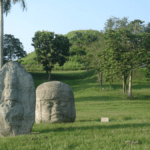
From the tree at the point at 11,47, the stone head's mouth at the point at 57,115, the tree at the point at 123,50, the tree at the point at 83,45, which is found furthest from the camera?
the tree at the point at 11,47

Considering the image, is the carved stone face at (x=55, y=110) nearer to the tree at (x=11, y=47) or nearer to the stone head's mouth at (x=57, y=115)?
the stone head's mouth at (x=57, y=115)

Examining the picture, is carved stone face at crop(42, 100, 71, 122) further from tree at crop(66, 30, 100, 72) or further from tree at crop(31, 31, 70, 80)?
tree at crop(31, 31, 70, 80)

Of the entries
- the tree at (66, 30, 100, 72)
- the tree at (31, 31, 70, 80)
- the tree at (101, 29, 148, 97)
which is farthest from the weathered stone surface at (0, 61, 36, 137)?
the tree at (31, 31, 70, 80)

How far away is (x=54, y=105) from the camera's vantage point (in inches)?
425

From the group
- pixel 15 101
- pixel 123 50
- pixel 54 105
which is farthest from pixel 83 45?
pixel 15 101

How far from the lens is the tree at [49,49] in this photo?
4999 centimetres

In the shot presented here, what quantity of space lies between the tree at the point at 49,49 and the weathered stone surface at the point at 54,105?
38.4 meters

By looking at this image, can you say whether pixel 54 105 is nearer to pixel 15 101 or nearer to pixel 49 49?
pixel 15 101

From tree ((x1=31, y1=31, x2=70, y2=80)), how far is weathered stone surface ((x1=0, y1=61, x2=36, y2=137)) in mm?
41650

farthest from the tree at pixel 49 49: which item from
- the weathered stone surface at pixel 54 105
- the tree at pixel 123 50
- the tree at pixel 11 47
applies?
the weathered stone surface at pixel 54 105

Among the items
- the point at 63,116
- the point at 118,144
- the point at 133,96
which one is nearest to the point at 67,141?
the point at 118,144

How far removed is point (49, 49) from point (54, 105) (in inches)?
1595

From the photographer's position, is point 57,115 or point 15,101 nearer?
point 15,101

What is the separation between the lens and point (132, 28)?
31.3 metres
